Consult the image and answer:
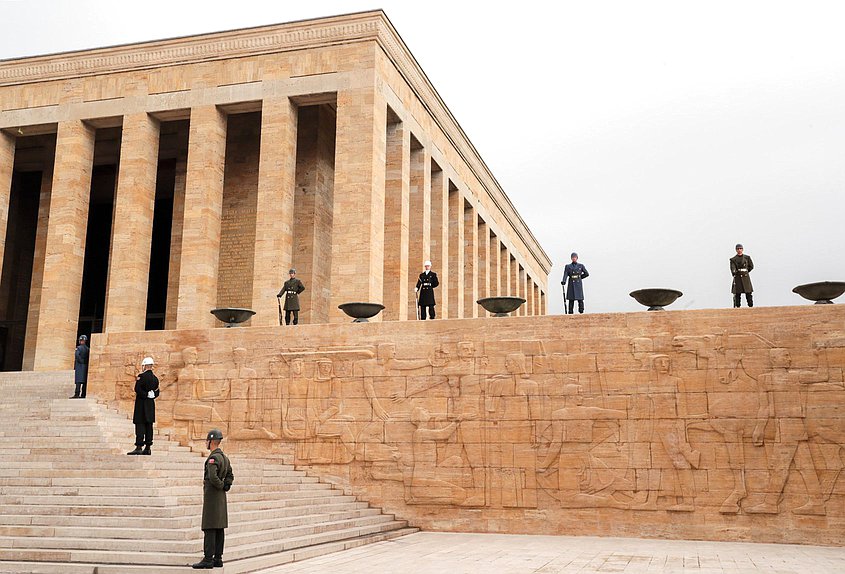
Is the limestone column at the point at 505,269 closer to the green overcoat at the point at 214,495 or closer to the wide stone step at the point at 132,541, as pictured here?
the wide stone step at the point at 132,541

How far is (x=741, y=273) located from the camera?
15.1 meters

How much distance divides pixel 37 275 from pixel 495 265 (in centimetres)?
1793

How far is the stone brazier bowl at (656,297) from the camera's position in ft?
44.7

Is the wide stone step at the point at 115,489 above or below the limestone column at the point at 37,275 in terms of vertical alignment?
below

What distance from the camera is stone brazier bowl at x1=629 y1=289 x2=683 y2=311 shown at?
536 inches

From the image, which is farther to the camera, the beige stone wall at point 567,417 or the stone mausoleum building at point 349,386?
the beige stone wall at point 567,417

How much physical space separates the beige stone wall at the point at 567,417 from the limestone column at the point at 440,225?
11.8 m

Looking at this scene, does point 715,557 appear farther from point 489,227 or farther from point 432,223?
point 489,227

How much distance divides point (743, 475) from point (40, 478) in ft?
33.4

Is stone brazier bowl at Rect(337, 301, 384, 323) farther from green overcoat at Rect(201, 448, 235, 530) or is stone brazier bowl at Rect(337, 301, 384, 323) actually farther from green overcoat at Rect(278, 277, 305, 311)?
green overcoat at Rect(201, 448, 235, 530)

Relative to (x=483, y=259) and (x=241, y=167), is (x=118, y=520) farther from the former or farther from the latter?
(x=483, y=259)

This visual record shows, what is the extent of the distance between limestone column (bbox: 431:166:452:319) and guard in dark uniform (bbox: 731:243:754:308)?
12.0 m

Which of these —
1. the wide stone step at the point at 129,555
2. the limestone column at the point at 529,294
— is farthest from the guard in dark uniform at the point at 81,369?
the limestone column at the point at 529,294

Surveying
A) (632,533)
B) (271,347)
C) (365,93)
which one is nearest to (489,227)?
(365,93)
